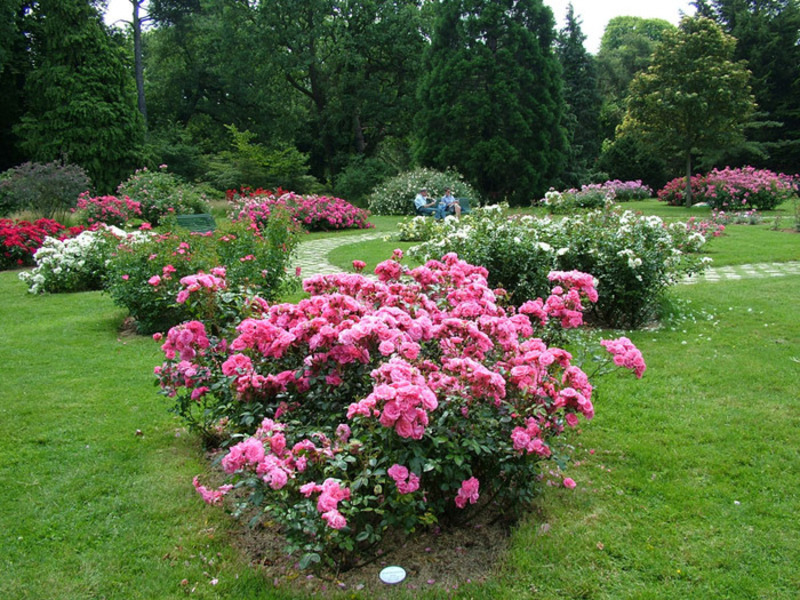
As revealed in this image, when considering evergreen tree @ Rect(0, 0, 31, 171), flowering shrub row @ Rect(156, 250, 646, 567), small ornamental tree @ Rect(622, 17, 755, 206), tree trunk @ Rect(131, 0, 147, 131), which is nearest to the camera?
flowering shrub row @ Rect(156, 250, 646, 567)

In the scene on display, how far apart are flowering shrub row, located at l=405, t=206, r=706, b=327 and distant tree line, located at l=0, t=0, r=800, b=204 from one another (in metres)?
14.4

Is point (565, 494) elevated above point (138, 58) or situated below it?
below

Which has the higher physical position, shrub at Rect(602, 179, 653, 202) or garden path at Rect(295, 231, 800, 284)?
shrub at Rect(602, 179, 653, 202)

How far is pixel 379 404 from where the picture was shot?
2.24 meters

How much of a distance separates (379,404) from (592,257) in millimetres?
4304

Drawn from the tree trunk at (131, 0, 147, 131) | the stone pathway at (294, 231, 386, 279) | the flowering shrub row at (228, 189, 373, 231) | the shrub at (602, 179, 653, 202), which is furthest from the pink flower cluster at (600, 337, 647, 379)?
the tree trunk at (131, 0, 147, 131)

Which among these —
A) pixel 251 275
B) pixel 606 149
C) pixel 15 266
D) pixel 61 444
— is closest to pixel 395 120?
pixel 606 149

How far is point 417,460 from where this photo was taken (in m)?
2.21

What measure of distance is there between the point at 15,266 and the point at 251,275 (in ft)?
24.5

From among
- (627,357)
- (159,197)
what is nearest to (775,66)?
(159,197)

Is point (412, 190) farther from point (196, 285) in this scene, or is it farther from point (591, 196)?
point (196, 285)

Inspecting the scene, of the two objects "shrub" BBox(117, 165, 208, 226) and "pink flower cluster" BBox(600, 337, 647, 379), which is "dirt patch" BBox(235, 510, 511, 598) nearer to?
"pink flower cluster" BBox(600, 337, 647, 379)

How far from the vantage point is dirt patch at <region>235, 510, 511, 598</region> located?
2.38 meters

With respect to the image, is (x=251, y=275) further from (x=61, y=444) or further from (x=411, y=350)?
(x=411, y=350)
